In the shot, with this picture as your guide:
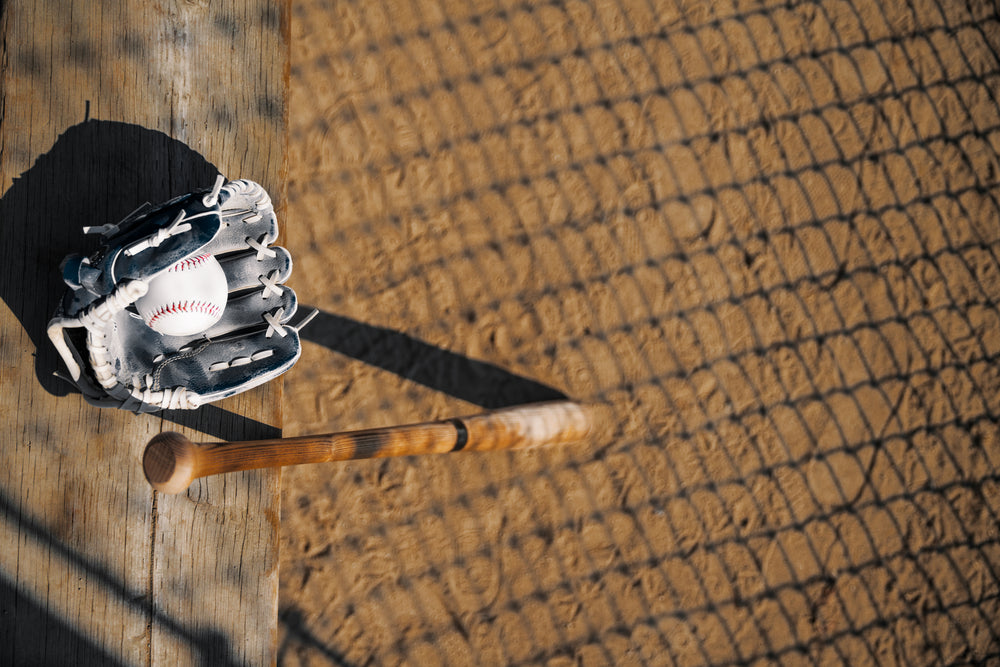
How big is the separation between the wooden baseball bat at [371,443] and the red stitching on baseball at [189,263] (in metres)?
0.38

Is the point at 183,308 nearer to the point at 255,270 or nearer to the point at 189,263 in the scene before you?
the point at 189,263

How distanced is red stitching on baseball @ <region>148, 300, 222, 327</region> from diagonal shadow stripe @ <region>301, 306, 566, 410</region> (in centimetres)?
86

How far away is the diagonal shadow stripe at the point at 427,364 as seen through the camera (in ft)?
7.77

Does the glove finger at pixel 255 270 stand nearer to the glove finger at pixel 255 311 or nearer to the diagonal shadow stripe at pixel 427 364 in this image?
the glove finger at pixel 255 311

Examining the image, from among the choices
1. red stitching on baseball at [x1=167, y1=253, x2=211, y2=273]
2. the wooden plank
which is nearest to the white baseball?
red stitching on baseball at [x1=167, y1=253, x2=211, y2=273]

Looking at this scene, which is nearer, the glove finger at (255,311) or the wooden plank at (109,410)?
the wooden plank at (109,410)

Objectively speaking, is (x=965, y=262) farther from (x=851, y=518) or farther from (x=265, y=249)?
(x=265, y=249)

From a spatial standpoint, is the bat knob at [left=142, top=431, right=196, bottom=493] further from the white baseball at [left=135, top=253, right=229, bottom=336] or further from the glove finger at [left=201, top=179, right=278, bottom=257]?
the glove finger at [left=201, top=179, right=278, bottom=257]

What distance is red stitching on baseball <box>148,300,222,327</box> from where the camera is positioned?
1452 millimetres

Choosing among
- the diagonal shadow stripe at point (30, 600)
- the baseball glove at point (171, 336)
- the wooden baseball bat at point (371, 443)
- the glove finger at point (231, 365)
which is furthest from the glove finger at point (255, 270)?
the diagonal shadow stripe at point (30, 600)

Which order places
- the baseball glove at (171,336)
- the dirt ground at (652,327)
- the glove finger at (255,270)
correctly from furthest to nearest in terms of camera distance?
the dirt ground at (652,327) → the glove finger at (255,270) → the baseball glove at (171,336)

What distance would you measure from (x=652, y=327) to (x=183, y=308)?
1.60 metres

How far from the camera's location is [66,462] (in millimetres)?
1461

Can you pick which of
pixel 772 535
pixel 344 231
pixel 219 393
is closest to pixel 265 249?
pixel 219 393
